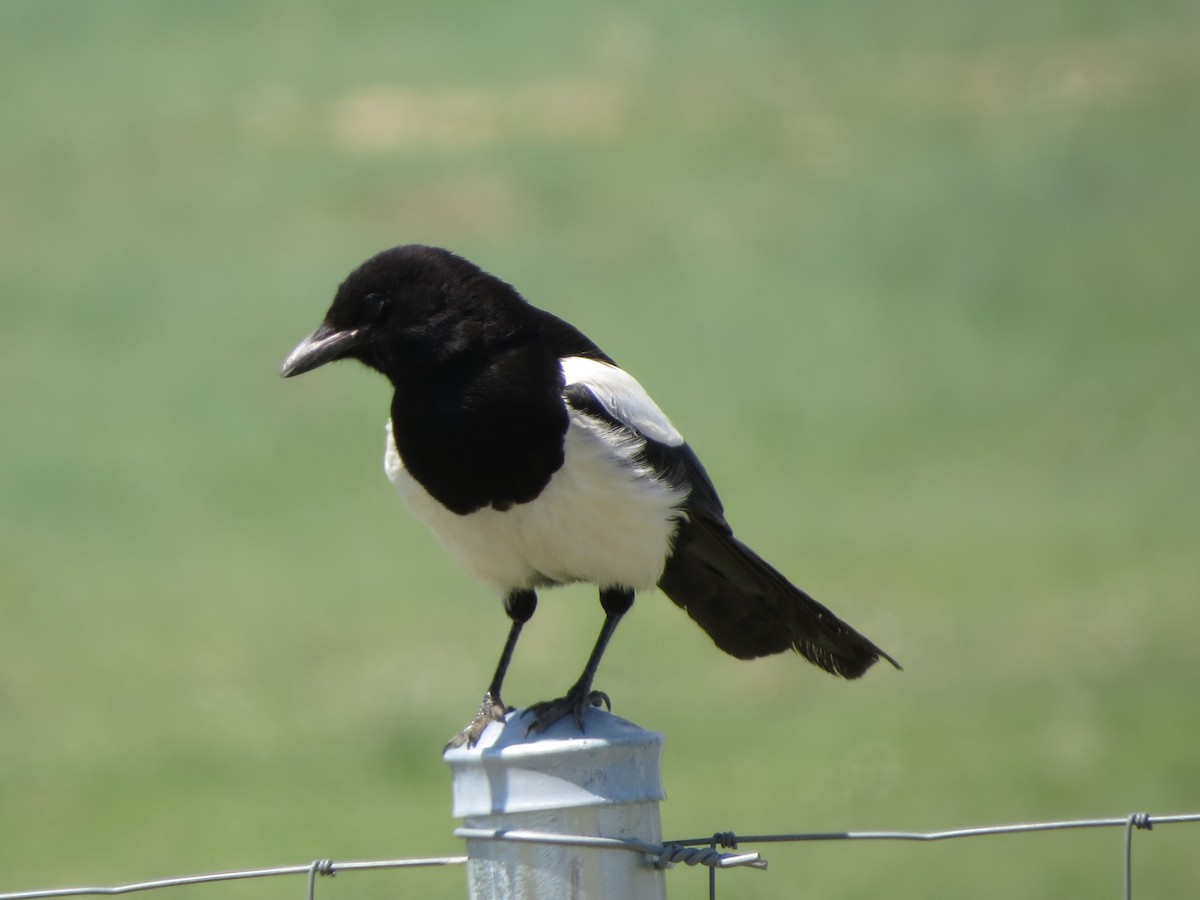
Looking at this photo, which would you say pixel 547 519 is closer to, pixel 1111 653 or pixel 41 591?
pixel 1111 653

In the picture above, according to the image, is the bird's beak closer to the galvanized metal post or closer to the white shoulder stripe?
the white shoulder stripe

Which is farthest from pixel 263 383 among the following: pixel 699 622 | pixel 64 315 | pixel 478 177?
pixel 699 622

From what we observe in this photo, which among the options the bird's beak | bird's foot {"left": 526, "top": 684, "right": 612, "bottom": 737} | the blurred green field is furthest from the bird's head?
the blurred green field

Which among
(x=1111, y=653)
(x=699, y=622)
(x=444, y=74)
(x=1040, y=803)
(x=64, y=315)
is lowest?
(x=699, y=622)

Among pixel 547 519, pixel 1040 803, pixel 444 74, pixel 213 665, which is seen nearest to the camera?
pixel 547 519

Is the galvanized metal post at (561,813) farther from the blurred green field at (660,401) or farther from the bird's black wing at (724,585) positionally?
the blurred green field at (660,401)

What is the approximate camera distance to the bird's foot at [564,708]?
2551mm

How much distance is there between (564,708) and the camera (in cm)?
285

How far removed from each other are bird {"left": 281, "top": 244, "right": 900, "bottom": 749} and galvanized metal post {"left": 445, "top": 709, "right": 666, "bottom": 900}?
3.62ft

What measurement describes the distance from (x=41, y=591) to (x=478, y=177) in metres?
8.17

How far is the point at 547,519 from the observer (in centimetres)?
371

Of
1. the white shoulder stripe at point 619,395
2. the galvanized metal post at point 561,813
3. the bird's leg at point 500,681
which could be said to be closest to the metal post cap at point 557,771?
the galvanized metal post at point 561,813

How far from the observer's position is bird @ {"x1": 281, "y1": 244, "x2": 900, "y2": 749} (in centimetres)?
367

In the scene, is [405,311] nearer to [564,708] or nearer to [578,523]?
[578,523]
